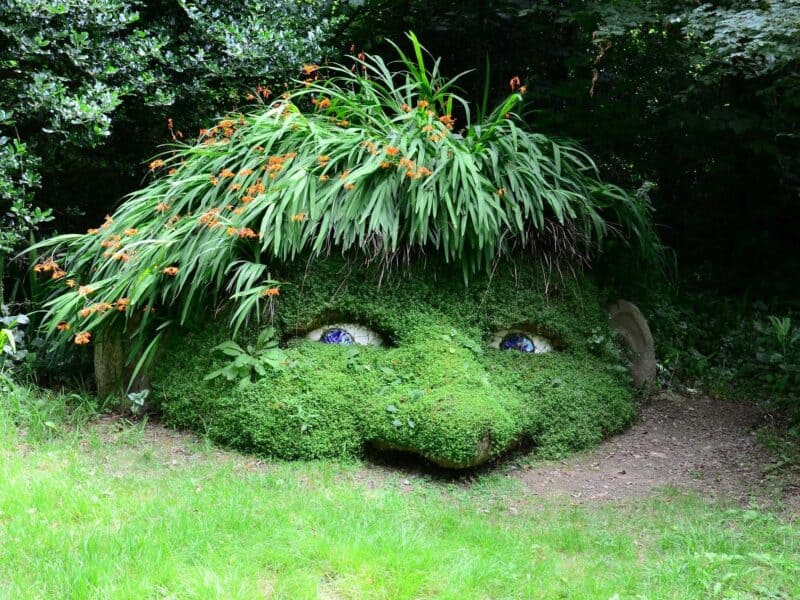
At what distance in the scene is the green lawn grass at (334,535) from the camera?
2807 millimetres

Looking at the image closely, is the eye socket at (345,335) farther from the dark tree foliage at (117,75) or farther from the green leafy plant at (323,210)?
the dark tree foliage at (117,75)

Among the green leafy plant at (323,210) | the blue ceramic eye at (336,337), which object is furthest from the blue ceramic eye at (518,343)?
the blue ceramic eye at (336,337)

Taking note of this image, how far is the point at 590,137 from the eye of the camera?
19.6 feet

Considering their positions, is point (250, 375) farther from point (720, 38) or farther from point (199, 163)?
point (720, 38)

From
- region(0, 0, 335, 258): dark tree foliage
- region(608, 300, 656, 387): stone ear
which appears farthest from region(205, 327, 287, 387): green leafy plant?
region(608, 300, 656, 387): stone ear

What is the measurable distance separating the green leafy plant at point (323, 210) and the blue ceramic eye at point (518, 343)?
1.51 ft

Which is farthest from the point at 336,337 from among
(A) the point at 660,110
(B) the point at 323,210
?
(A) the point at 660,110

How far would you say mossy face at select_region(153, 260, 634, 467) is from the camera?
13.1ft

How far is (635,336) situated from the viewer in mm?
5219

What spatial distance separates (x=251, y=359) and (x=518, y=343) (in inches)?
61.9

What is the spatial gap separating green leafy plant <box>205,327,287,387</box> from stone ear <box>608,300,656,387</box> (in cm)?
228

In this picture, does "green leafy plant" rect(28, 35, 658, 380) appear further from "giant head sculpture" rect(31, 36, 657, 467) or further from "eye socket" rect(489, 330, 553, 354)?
"eye socket" rect(489, 330, 553, 354)

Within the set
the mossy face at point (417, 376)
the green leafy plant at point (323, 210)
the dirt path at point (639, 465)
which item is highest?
the green leafy plant at point (323, 210)

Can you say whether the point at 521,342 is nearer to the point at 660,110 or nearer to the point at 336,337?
the point at 336,337
